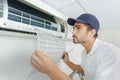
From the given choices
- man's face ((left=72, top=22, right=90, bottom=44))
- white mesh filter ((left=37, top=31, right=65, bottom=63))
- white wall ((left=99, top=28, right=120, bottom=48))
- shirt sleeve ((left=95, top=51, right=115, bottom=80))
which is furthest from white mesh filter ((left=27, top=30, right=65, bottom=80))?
white wall ((left=99, top=28, right=120, bottom=48))

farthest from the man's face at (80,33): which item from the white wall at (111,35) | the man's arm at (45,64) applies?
the white wall at (111,35)

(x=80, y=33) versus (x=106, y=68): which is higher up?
(x=80, y=33)

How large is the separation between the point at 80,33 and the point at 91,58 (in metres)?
0.29

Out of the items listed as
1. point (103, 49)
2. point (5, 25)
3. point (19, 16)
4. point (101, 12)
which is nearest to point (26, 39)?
point (19, 16)

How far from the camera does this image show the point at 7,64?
122 cm

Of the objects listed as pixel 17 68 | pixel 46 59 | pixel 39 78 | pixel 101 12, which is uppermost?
pixel 101 12

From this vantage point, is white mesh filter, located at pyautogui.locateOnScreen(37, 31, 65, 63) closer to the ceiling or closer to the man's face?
the man's face

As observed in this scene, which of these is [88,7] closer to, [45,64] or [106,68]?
[106,68]

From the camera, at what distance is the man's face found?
1.58 meters

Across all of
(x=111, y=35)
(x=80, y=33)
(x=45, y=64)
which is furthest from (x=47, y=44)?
(x=111, y=35)

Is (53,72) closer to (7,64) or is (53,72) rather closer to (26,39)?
(7,64)

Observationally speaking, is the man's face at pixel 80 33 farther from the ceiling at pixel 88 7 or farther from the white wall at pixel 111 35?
the white wall at pixel 111 35

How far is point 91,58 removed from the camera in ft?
5.15

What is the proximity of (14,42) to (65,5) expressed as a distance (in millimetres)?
690
